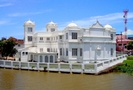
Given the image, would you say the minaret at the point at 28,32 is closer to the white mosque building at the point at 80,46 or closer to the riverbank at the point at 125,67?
the white mosque building at the point at 80,46

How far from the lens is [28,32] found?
154 ft

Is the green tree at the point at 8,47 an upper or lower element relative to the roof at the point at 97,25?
lower

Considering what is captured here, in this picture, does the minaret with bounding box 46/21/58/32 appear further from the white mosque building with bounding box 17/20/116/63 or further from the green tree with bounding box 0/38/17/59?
the green tree with bounding box 0/38/17/59

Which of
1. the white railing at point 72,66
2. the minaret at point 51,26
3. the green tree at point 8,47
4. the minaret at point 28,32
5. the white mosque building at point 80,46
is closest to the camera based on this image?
the white railing at point 72,66

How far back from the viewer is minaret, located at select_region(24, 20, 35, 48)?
4664 centimetres

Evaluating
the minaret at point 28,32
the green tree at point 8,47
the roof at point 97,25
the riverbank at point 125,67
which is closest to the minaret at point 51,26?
the minaret at point 28,32

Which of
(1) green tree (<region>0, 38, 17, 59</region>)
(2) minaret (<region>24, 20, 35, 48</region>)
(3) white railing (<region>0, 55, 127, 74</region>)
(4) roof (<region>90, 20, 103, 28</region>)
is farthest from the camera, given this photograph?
(2) minaret (<region>24, 20, 35, 48</region>)

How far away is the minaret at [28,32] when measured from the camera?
46.6m

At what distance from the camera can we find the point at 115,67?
3130cm

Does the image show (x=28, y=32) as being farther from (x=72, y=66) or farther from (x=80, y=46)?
(x=72, y=66)

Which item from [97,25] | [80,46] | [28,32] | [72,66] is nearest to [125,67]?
[72,66]

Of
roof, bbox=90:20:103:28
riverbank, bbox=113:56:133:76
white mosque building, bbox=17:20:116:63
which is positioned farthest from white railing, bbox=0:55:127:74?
roof, bbox=90:20:103:28

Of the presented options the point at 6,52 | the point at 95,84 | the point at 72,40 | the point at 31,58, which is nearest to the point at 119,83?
the point at 95,84

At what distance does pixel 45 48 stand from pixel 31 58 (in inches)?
153
